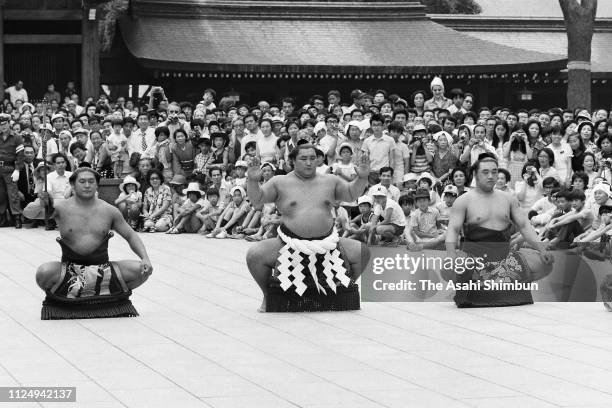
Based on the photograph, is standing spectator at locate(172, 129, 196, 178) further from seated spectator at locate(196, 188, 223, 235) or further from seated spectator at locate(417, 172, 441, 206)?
seated spectator at locate(417, 172, 441, 206)

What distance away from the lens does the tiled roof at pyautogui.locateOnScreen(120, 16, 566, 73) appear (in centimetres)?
2473

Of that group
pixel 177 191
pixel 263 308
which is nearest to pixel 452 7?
pixel 177 191

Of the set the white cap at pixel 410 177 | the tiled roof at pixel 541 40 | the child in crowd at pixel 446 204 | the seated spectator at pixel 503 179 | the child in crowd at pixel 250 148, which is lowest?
the child in crowd at pixel 446 204

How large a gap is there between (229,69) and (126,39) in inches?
90.2

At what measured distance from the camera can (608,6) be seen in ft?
119

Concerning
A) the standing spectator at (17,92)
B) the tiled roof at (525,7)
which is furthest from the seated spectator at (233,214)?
the tiled roof at (525,7)

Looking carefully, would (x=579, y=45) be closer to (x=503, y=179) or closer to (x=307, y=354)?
(x=503, y=179)

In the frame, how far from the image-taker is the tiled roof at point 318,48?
2473 centimetres

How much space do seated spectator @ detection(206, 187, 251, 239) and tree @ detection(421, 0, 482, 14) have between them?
71.4 feet

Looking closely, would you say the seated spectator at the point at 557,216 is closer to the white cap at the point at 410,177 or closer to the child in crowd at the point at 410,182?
the child in crowd at the point at 410,182

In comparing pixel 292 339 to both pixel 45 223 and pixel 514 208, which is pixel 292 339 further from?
pixel 45 223

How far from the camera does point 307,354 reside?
7043 millimetres

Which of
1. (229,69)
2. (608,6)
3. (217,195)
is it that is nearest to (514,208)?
(217,195)

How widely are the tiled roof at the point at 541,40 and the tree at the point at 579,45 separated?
496 cm
